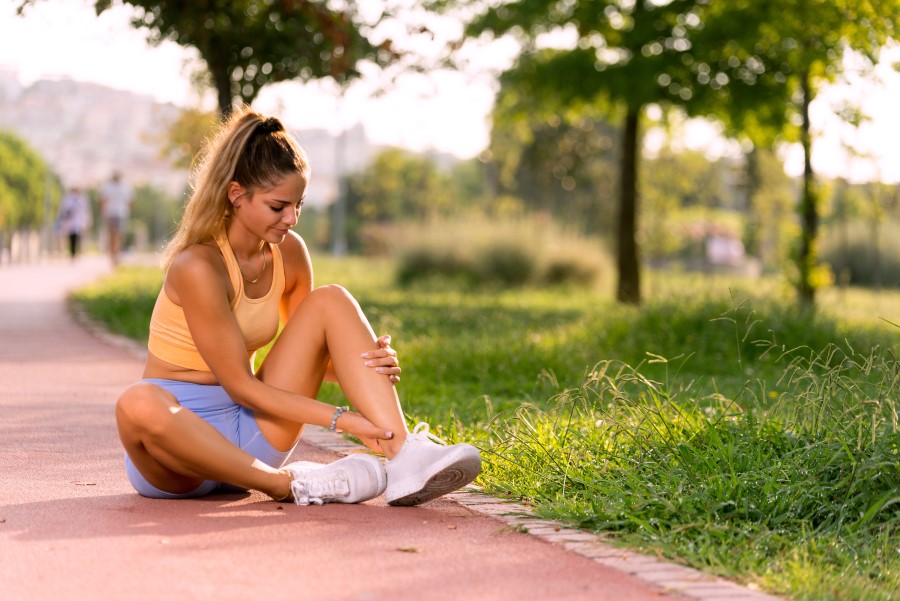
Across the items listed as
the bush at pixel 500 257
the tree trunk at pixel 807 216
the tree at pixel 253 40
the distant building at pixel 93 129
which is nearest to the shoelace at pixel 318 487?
the tree at pixel 253 40

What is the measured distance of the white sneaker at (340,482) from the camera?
481 cm

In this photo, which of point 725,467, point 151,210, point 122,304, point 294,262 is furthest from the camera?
point 151,210

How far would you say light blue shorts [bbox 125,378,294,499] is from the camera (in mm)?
4820

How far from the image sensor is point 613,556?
4.15 meters

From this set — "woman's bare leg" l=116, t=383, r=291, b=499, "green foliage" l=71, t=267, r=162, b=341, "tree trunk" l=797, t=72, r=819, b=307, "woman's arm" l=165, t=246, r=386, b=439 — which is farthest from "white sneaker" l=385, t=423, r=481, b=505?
"tree trunk" l=797, t=72, r=819, b=307

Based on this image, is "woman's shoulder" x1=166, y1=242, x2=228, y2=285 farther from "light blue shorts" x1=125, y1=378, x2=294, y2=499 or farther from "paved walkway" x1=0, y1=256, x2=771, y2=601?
"paved walkway" x1=0, y1=256, x2=771, y2=601

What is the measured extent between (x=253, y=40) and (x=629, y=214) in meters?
6.51

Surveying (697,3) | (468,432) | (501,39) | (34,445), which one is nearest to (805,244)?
(697,3)

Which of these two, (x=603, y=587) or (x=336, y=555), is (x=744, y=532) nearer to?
(x=603, y=587)

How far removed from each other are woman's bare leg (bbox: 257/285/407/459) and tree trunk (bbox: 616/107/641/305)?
48.2 feet

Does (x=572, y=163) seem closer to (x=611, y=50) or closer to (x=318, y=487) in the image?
(x=611, y=50)

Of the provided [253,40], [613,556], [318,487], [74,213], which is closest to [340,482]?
[318,487]

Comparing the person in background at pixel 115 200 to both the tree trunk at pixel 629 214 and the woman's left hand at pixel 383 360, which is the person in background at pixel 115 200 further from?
the woman's left hand at pixel 383 360

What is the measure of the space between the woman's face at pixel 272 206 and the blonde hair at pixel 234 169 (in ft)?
0.08
